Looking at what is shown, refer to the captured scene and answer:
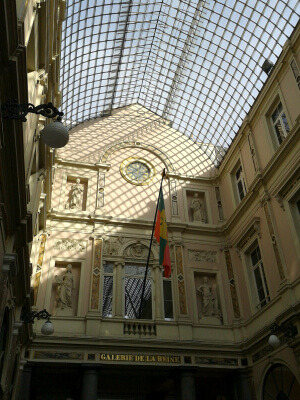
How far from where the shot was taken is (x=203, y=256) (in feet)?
60.3

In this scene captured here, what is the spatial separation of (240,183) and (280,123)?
406 centimetres

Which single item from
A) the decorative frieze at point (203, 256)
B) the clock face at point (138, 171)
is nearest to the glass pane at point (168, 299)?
the decorative frieze at point (203, 256)

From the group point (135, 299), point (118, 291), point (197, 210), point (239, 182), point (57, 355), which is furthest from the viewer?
point (197, 210)

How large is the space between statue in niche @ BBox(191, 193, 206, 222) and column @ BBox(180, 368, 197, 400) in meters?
7.22

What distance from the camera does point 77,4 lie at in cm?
1770

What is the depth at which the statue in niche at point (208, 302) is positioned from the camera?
16.8 metres

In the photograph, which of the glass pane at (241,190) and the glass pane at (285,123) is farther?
the glass pane at (241,190)

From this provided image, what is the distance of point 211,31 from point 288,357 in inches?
573

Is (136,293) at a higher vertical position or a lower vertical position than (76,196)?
lower

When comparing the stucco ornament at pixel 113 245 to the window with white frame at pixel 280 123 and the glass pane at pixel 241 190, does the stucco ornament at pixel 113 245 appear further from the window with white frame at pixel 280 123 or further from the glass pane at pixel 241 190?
the window with white frame at pixel 280 123

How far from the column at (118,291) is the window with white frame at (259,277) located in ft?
18.0

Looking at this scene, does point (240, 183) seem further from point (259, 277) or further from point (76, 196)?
point (76, 196)

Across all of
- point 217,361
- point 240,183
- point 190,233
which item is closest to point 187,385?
point 217,361

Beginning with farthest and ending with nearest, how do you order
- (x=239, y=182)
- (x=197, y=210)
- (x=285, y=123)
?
(x=197, y=210) → (x=239, y=182) → (x=285, y=123)
